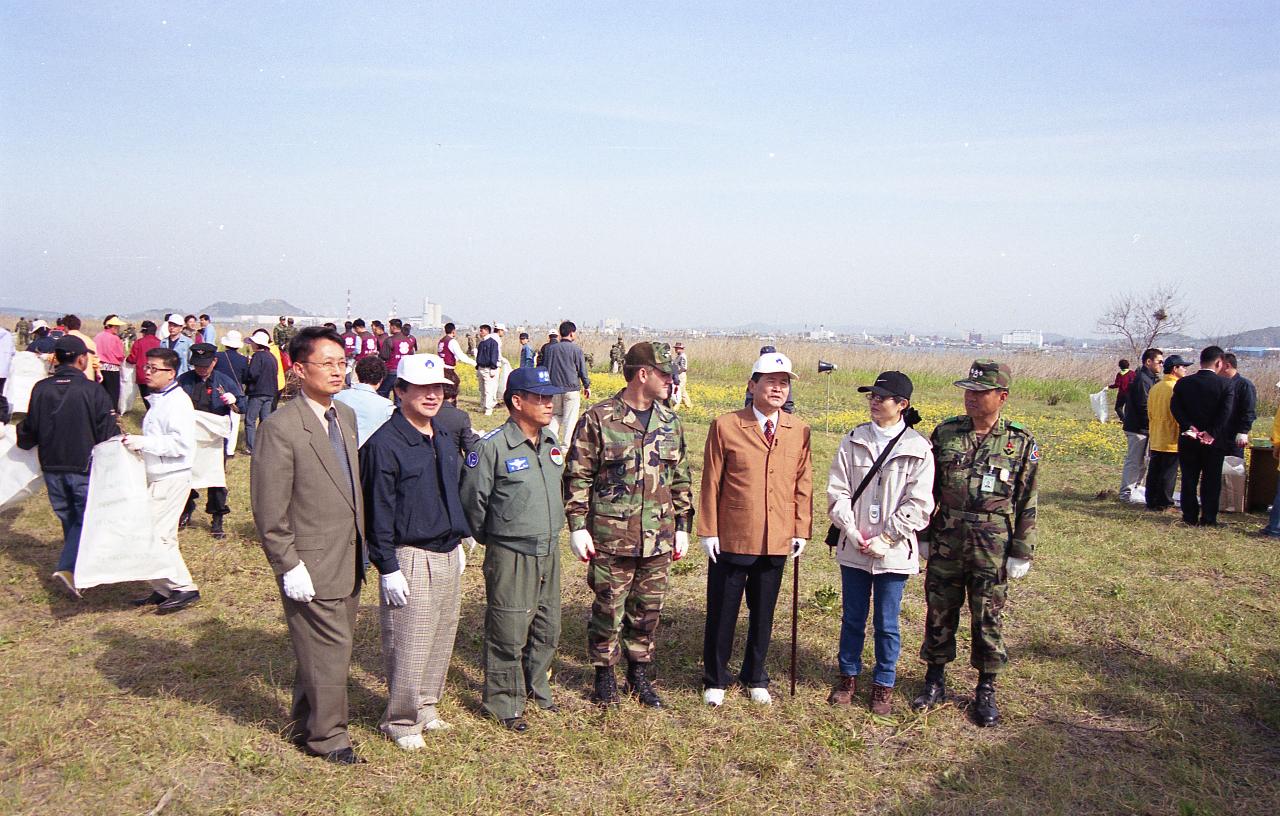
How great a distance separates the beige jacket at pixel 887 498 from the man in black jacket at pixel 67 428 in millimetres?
5914

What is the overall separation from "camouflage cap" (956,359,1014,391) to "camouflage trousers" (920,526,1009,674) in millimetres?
891

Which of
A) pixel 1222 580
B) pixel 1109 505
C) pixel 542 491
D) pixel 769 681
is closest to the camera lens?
pixel 542 491

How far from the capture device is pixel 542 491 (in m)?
4.75

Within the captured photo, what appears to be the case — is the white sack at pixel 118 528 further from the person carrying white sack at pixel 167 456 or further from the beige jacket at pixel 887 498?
the beige jacket at pixel 887 498

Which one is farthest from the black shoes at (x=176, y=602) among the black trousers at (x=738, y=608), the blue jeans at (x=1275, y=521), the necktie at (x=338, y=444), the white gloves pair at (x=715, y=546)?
the blue jeans at (x=1275, y=521)

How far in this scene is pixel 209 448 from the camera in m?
8.27

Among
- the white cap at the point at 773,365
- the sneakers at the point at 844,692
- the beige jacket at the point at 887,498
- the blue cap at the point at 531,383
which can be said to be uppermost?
the white cap at the point at 773,365

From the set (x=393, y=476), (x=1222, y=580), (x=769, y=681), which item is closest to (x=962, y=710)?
(x=769, y=681)

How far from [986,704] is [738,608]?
1669 millimetres

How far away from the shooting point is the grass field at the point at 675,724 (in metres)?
4.23

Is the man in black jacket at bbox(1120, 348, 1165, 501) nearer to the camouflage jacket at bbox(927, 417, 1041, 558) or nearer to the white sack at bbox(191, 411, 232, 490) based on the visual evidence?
the camouflage jacket at bbox(927, 417, 1041, 558)

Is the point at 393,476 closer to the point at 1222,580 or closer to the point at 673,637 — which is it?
the point at 673,637

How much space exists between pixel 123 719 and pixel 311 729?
4.48 feet

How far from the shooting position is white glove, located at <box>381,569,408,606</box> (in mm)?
4277
